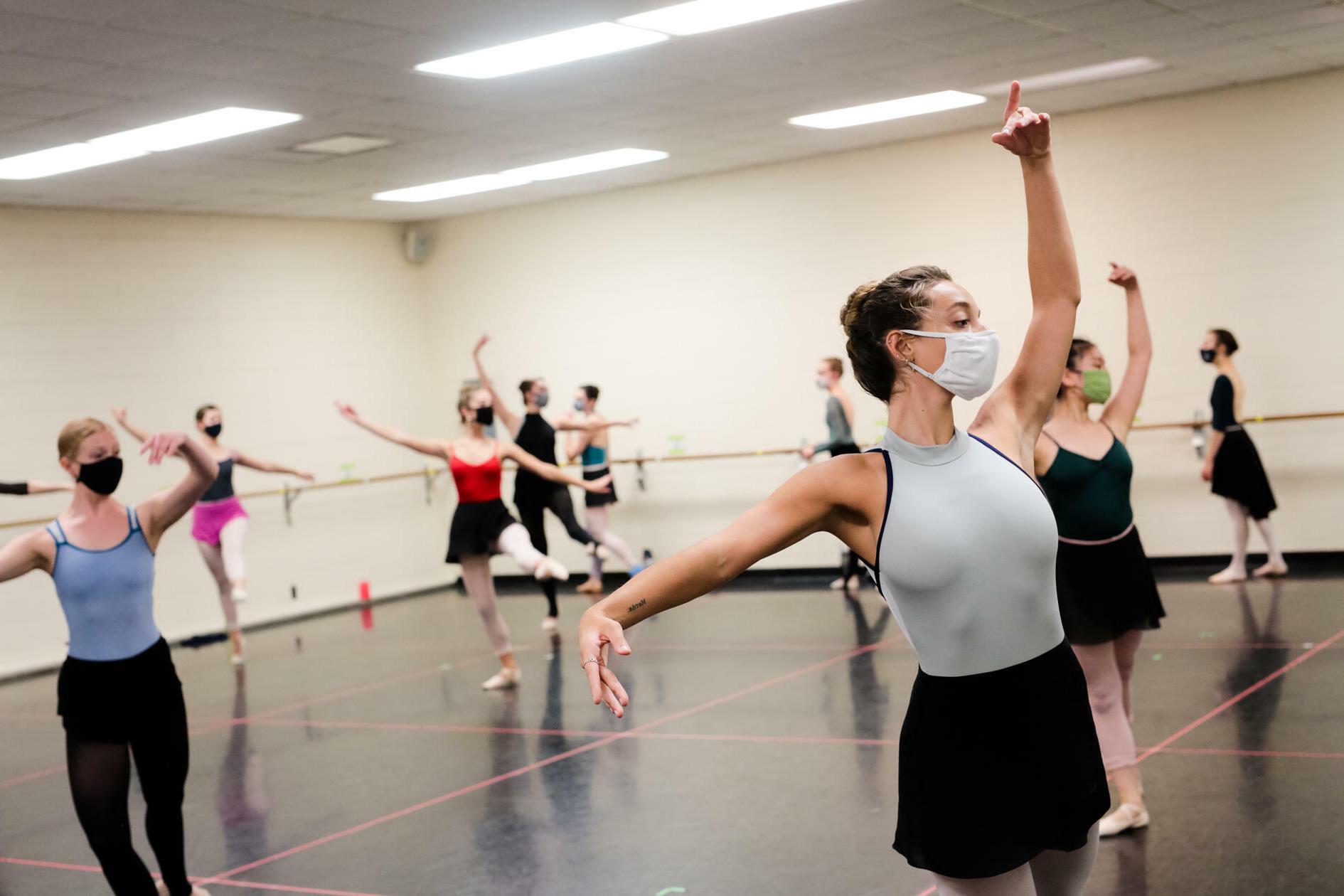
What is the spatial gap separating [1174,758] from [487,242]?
10295mm

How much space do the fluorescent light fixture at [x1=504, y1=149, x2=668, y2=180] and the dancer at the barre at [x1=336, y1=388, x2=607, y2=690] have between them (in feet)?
12.0

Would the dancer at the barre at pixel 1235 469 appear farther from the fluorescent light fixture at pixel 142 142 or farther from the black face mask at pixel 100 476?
the black face mask at pixel 100 476

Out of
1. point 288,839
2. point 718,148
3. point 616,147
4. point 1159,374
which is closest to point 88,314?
point 616,147

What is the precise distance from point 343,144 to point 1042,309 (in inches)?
323

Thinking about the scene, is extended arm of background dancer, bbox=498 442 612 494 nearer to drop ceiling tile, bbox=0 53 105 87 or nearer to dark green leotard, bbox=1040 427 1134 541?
drop ceiling tile, bbox=0 53 105 87

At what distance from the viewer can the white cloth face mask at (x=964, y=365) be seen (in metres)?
2.34

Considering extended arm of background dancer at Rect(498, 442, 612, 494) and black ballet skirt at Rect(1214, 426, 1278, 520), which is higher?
extended arm of background dancer at Rect(498, 442, 612, 494)

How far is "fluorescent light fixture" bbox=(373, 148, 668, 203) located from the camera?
11.5 meters

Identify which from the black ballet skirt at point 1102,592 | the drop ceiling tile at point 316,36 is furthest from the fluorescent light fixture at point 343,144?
the black ballet skirt at point 1102,592

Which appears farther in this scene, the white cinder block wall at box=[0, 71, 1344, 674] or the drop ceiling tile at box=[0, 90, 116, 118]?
the white cinder block wall at box=[0, 71, 1344, 674]

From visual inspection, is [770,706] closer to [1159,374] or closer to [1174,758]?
[1174,758]

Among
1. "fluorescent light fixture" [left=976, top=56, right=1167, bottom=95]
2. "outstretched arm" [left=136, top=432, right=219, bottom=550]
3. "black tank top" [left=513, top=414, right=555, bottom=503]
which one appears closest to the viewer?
"outstretched arm" [left=136, top=432, right=219, bottom=550]

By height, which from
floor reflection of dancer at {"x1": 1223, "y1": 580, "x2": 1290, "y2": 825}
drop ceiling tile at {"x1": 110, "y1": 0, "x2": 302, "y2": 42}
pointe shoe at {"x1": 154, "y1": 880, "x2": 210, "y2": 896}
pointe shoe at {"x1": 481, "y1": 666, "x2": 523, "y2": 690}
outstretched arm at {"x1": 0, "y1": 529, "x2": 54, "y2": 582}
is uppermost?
drop ceiling tile at {"x1": 110, "y1": 0, "x2": 302, "y2": 42}

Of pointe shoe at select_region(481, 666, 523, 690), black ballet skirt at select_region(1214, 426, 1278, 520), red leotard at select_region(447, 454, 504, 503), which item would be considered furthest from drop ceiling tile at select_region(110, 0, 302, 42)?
black ballet skirt at select_region(1214, 426, 1278, 520)
